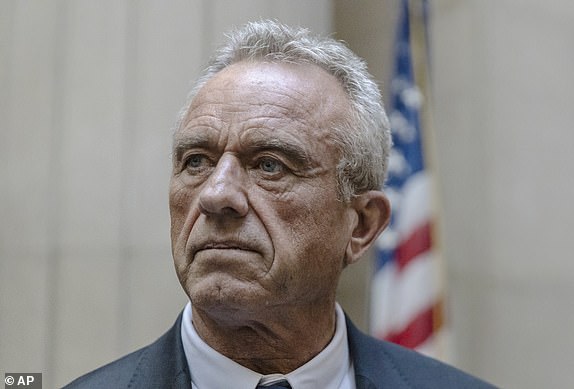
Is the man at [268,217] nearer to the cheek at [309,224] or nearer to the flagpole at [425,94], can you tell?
the cheek at [309,224]

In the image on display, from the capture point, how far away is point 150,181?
4.28 metres

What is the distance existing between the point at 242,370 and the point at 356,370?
1.39 feet

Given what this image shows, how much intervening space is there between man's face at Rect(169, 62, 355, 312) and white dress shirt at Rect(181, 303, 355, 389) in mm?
178

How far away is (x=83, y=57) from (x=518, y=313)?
9.36ft

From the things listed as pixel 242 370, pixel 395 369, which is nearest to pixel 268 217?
pixel 242 370

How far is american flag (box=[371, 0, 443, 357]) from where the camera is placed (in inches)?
183

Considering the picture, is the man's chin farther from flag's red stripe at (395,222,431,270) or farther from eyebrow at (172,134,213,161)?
flag's red stripe at (395,222,431,270)

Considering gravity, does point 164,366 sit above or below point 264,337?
below

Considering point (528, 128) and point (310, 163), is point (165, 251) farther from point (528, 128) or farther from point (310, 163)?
point (528, 128)

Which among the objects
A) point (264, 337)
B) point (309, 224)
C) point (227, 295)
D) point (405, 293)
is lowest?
point (405, 293)

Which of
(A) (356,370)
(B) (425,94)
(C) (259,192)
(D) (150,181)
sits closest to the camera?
(C) (259,192)
